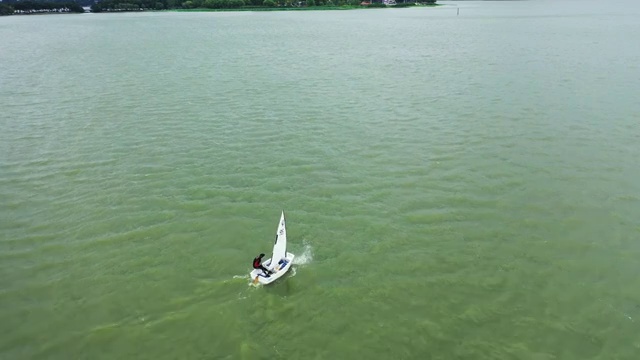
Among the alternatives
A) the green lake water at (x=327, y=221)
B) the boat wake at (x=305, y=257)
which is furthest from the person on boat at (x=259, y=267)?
the boat wake at (x=305, y=257)

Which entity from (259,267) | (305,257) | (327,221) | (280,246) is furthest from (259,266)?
(327,221)

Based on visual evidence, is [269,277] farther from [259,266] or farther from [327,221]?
[327,221]

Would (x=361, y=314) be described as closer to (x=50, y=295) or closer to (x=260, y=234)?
(x=260, y=234)

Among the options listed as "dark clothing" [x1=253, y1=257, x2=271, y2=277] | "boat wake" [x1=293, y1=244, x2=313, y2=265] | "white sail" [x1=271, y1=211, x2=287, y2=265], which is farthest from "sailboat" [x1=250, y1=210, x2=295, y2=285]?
"boat wake" [x1=293, y1=244, x2=313, y2=265]

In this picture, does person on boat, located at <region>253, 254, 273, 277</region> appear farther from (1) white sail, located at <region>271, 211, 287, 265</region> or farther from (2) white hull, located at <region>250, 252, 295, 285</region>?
(1) white sail, located at <region>271, 211, 287, 265</region>

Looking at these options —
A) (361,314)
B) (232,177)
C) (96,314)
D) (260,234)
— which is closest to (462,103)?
(232,177)

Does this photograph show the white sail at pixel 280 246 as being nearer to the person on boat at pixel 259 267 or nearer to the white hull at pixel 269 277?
the white hull at pixel 269 277
